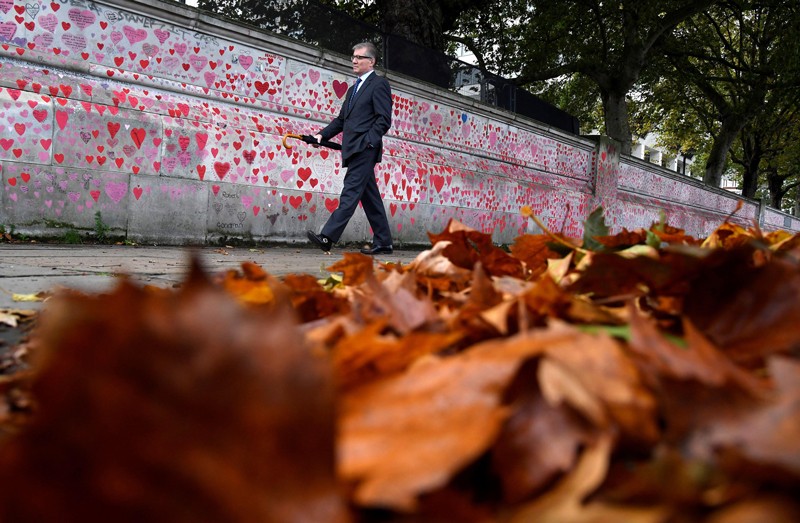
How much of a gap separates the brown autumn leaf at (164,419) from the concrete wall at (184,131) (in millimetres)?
7189

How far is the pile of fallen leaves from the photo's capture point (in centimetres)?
34

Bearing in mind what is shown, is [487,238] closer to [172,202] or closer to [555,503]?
[555,503]

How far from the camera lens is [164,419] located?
1.12 ft

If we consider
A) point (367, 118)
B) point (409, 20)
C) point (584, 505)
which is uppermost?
point (409, 20)

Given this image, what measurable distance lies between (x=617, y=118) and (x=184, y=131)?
48.3 ft

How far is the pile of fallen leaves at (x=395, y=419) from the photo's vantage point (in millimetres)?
339

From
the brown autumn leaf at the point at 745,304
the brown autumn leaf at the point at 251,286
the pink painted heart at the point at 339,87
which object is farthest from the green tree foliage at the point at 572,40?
the brown autumn leaf at the point at 745,304

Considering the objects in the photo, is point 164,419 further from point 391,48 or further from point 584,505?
point 391,48

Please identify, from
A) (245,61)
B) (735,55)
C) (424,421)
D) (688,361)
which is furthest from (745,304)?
(735,55)

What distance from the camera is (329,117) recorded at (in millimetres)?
9883

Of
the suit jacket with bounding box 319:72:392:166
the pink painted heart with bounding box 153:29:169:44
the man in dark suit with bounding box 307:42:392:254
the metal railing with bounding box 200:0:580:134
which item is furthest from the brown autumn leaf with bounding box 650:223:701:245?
the metal railing with bounding box 200:0:580:134

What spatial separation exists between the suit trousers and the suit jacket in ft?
0.42

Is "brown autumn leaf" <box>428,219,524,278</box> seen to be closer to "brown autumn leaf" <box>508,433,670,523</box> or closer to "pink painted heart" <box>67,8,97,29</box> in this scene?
"brown autumn leaf" <box>508,433,670,523</box>

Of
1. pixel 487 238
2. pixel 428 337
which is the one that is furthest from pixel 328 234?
pixel 428 337
